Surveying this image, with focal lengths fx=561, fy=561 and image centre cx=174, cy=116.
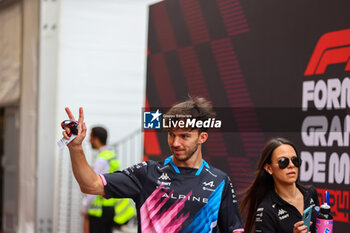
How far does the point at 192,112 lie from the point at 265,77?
1.74 m

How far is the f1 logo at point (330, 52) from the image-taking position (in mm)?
4219

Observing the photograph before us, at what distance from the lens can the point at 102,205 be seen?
6688mm

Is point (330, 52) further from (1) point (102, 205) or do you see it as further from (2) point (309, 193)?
(1) point (102, 205)

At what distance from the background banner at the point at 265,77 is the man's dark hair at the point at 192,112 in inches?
50.1

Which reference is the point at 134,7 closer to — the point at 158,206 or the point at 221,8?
the point at 221,8

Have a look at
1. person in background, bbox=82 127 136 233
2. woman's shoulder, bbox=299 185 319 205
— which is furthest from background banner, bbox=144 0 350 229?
person in background, bbox=82 127 136 233

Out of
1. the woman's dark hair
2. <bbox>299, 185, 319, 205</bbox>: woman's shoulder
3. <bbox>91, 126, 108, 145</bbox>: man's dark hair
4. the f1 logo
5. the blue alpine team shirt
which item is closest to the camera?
the blue alpine team shirt

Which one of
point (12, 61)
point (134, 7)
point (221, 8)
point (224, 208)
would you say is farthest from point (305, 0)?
point (12, 61)

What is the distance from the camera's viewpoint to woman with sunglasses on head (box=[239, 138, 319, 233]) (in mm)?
3553

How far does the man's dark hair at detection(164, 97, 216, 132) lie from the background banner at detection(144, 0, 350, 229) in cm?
127

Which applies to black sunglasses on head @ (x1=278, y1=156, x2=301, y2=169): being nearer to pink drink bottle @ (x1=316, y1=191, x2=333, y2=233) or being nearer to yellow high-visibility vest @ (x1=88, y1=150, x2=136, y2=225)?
pink drink bottle @ (x1=316, y1=191, x2=333, y2=233)

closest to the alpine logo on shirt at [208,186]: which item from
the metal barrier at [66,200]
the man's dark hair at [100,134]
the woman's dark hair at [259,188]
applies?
the woman's dark hair at [259,188]

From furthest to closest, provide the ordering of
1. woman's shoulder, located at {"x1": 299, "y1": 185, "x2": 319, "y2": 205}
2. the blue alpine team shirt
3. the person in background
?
the person in background → woman's shoulder, located at {"x1": 299, "y1": 185, "x2": 319, "y2": 205} → the blue alpine team shirt

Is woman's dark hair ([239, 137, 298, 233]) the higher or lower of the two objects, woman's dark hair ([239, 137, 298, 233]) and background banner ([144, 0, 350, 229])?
the lower
